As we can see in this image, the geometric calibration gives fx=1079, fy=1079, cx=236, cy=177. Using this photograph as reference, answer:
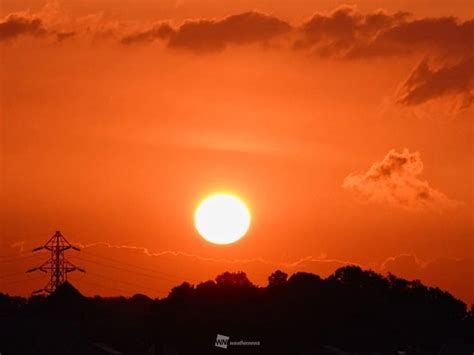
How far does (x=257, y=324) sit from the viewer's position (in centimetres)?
15625

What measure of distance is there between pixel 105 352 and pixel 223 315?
19.4 meters

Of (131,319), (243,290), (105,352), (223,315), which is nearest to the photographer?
(105,352)

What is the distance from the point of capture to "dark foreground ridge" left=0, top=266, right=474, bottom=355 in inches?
6024

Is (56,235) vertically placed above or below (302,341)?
above

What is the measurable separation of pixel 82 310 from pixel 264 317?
34600 mm

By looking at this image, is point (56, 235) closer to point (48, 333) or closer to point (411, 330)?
point (48, 333)

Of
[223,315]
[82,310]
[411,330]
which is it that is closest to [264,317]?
[223,315]

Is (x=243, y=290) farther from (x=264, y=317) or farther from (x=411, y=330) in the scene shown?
(x=411, y=330)

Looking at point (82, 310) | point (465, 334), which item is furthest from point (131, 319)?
point (465, 334)

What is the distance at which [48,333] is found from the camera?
6063 inches

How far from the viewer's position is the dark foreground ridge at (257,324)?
15300 cm

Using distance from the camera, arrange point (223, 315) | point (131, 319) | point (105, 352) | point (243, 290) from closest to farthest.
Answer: point (105, 352) < point (223, 315) < point (243, 290) < point (131, 319)

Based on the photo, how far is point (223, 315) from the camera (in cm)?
15938

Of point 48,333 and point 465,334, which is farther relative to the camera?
point 465,334
